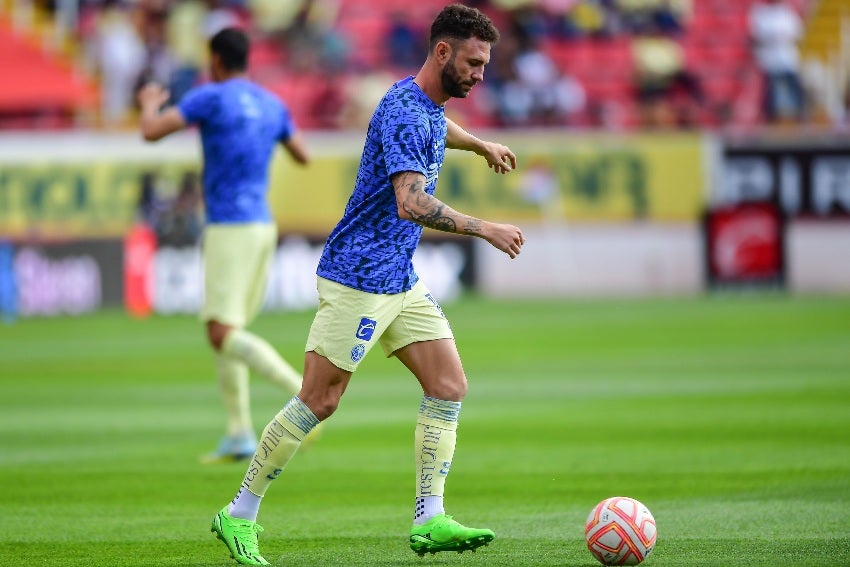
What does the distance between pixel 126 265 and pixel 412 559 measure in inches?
737

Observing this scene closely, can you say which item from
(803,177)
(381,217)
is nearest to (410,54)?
(803,177)

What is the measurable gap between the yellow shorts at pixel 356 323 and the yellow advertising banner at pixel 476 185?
64.0 feet

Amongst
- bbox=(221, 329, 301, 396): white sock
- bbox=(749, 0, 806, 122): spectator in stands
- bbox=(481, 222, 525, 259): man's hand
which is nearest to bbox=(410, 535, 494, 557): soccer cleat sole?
bbox=(481, 222, 525, 259): man's hand

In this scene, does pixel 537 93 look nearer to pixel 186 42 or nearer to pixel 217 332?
pixel 186 42

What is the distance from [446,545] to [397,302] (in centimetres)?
105

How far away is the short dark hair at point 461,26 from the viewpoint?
6.57 meters

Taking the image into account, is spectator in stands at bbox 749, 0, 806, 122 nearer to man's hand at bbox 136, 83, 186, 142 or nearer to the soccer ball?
man's hand at bbox 136, 83, 186, 142

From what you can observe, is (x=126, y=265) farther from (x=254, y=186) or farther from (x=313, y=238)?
(x=254, y=186)

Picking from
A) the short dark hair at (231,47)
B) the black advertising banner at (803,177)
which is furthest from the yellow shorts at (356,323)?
the black advertising banner at (803,177)

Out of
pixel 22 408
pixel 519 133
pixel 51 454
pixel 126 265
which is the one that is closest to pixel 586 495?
pixel 51 454

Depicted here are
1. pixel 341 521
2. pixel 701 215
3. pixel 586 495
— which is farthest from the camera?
pixel 701 215

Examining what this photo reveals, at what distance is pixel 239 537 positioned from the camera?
6.67m

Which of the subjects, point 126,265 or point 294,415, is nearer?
point 294,415

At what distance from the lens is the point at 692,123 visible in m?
28.3
